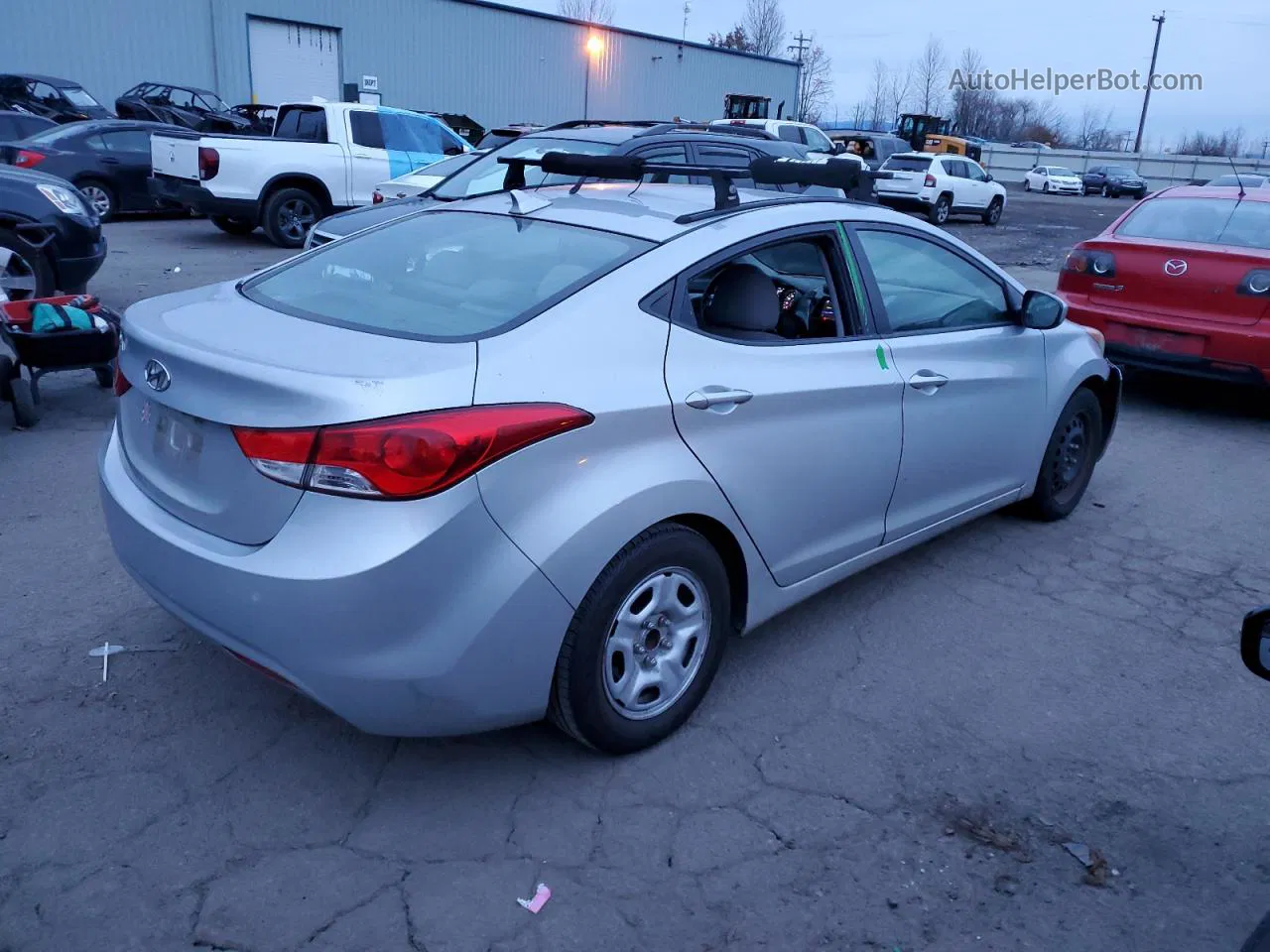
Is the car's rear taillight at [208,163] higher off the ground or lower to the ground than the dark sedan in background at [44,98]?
lower

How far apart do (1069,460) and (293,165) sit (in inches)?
447

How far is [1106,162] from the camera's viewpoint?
61.2 m

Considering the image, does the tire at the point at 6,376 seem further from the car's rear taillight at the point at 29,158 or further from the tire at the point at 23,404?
the car's rear taillight at the point at 29,158

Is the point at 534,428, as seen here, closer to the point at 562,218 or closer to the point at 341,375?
the point at 341,375

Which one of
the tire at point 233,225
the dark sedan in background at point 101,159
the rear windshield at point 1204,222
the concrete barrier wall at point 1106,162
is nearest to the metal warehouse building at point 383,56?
the dark sedan in background at point 101,159

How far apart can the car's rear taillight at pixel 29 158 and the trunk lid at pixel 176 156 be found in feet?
6.52

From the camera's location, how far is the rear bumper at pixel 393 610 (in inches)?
99.3

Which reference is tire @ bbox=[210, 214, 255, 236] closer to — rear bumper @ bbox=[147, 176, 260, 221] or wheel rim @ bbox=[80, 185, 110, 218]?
rear bumper @ bbox=[147, 176, 260, 221]

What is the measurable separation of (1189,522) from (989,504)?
155 centimetres

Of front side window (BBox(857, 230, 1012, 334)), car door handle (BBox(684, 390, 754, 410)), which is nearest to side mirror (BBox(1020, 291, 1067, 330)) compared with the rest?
front side window (BBox(857, 230, 1012, 334))

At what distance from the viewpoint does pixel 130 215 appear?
17.4m

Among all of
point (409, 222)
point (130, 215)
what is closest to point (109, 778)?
point (409, 222)

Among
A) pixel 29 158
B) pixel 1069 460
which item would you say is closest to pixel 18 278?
→ pixel 1069 460

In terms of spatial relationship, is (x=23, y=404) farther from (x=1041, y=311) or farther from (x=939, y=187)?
(x=939, y=187)
